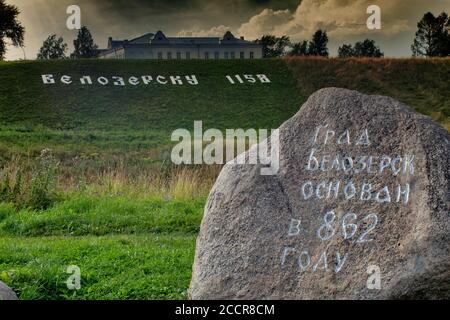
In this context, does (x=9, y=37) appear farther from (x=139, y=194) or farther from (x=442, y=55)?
(x=139, y=194)

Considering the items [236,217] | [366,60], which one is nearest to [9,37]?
[366,60]

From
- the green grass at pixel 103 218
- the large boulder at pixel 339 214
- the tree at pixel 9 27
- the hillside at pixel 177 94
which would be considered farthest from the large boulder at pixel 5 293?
the tree at pixel 9 27

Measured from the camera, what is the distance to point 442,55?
57.7 meters

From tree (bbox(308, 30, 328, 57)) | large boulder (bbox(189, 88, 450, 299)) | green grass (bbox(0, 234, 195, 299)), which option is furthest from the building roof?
large boulder (bbox(189, 88, 450, 299))

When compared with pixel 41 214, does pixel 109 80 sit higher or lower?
higher

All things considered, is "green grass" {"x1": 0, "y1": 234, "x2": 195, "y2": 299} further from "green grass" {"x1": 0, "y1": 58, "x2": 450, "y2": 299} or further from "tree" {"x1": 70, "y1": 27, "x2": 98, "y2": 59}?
"tree" {"x1": 70, "y1": 27, "x2": 98, "y2": 59}

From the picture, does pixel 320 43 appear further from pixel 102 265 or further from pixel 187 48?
pixel 102 265

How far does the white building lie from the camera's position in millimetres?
67375

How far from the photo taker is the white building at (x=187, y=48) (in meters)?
67.4

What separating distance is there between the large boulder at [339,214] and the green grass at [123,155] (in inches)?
67.1

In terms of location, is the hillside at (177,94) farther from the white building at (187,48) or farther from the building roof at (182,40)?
the building roof at (182,40)

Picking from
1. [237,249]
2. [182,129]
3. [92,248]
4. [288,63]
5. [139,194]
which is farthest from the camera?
[288,63]

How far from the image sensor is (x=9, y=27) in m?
56.9
